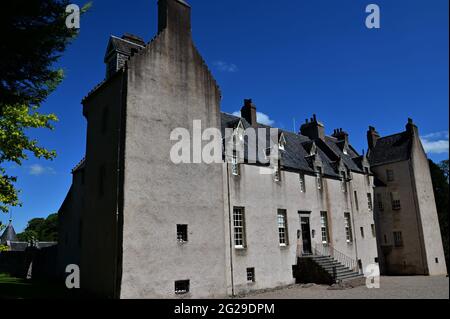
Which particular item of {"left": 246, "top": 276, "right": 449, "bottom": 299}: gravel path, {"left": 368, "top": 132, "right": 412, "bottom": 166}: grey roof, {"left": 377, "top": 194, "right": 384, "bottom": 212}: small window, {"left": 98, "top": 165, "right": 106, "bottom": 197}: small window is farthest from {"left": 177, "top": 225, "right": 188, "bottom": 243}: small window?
{"left": 368, "top": 132, "right": 412, "bottom": 166}: grey roof

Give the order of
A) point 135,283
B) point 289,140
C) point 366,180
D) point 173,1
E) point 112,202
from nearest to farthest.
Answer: point 135,283 → point 112,202 → point 173,1 → point 289,140 → point 366,180

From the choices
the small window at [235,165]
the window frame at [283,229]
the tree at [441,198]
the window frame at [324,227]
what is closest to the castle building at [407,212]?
the tree at [441,198]

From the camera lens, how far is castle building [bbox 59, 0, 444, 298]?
17766 millimetres

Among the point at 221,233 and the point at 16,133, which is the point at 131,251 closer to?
the point at 221,233

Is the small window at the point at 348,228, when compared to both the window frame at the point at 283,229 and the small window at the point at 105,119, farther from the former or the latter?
the small window at the point at 105,119

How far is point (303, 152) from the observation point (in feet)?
103

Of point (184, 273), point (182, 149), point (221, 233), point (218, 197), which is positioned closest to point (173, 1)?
point (182, 149)

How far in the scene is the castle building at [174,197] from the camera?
17.8 metres

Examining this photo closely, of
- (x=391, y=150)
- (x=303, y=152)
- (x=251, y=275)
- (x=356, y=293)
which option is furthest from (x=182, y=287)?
(x=391, y=150)

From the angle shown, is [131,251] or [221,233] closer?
[131,251]

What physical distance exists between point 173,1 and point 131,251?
14.3 metres

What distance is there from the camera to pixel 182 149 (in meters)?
20.0

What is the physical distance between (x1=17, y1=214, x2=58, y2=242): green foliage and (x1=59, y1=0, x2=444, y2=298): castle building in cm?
5721

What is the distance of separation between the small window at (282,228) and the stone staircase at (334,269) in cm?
215
